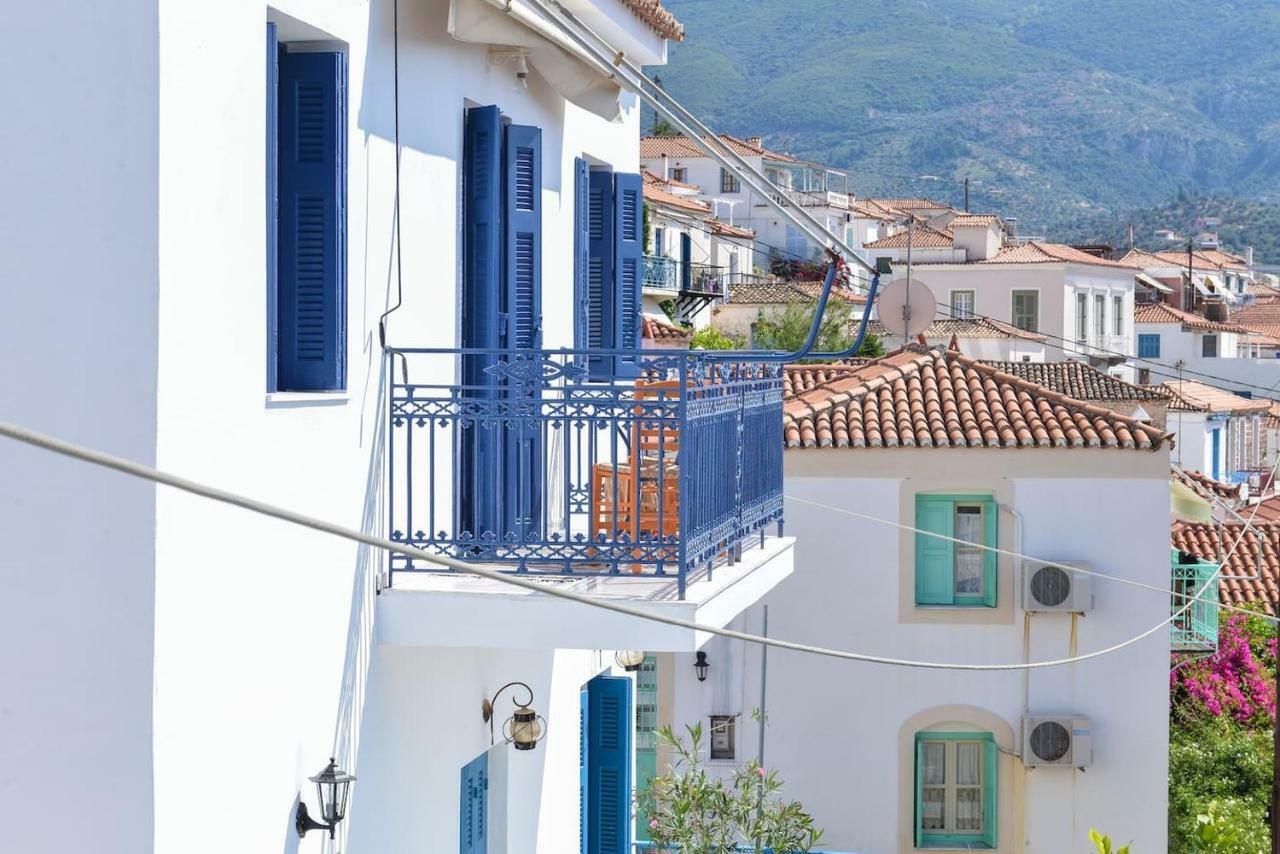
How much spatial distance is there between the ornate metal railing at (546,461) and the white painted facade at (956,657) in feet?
32.6

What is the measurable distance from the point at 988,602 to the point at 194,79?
49.2 feet

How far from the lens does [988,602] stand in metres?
19.7

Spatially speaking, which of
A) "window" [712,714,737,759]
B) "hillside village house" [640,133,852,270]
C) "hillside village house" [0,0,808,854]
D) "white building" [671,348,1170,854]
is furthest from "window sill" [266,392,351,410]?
"hillside village house" [640,133,852,270]

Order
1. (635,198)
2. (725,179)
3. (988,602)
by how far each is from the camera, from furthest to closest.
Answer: (725,179)
(988,602)
(635,198)

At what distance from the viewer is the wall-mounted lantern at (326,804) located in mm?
7039

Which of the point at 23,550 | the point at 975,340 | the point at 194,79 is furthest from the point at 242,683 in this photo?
the point at 975,340

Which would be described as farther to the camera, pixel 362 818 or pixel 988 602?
pixel 988 602

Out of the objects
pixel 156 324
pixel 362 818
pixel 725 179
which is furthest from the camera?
pixel 725 179

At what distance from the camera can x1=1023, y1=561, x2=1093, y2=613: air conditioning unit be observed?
63.0 feet

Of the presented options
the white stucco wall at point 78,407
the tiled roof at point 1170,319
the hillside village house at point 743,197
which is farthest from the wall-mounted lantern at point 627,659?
the hillside village house at point 743,197

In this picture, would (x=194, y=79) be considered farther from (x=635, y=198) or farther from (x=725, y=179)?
(x=725, y=179)

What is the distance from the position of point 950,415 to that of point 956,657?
8.73 ft

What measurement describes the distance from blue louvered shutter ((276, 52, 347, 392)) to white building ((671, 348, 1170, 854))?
40.4 ft

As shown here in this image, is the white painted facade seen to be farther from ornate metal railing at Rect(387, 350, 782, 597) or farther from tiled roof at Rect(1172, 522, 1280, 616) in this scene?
tiled roof at Rect(1172, 522, 1280, 616)
